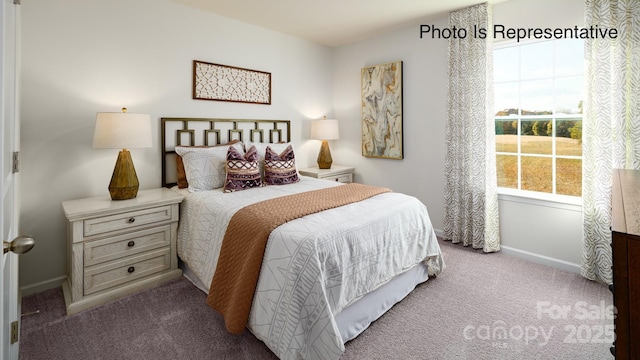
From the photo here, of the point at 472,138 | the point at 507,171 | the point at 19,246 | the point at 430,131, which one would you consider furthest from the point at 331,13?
the point at 19,246

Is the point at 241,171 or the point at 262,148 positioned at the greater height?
the point at 262,148

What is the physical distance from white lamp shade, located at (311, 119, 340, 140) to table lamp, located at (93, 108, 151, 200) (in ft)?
7.33

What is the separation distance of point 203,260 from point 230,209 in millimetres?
473

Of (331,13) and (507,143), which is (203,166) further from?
(507,143)

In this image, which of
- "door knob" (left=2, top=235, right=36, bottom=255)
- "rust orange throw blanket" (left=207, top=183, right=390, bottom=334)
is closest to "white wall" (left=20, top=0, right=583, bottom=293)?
"rust orange throw blanket" (left=207, top=183, right=390, bottom=334)

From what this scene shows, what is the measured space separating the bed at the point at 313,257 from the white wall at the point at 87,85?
43 cm

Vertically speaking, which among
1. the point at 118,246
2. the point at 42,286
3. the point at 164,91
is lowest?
the point at 42,286

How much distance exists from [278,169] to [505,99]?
2.57 metres

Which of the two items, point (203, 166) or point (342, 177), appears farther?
point (342, 177)

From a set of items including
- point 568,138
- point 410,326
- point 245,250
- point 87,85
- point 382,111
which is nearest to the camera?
point 245,250

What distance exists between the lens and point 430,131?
3.83 metres

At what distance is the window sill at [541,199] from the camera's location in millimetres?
2908

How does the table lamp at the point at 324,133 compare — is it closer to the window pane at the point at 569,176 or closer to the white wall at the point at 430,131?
the white wall at the point at 430,131

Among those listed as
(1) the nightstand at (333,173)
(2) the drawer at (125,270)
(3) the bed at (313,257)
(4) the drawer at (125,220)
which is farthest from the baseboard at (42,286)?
(1) the nightstand at (333,173)
